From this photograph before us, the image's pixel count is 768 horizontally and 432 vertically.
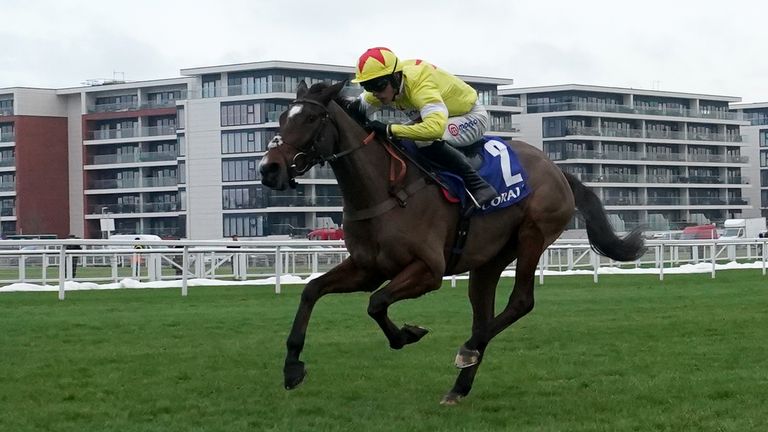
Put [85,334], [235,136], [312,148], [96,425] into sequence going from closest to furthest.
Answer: [96,425], [312,148], [85,334], [235,136]

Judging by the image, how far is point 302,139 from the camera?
21.0ft

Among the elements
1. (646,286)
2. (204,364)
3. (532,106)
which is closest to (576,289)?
(646,286)

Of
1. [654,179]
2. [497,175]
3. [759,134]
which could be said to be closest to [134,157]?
[654,179]

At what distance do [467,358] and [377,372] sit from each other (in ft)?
4.09

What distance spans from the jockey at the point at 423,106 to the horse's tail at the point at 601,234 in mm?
1501

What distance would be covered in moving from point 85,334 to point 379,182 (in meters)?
5.55

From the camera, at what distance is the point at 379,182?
21.7 feet

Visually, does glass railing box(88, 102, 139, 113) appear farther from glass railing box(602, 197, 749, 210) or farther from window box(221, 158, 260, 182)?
glass railing box(602, 197, 749, 210)

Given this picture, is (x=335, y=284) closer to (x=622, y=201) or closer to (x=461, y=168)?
(x=461, y=168)

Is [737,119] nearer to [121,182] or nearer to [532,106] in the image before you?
[532,106]

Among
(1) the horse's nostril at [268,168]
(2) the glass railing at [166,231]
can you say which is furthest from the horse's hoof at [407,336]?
(2) the glass railing at [166,231]

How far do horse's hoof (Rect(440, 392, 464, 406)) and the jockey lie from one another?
1.16 meters

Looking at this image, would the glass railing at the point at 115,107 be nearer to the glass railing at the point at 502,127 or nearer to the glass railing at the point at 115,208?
the glass railing at the point at 115,208

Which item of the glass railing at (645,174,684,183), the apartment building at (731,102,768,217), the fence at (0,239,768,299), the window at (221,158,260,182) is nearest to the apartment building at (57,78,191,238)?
the window at (221,158,260,182)
